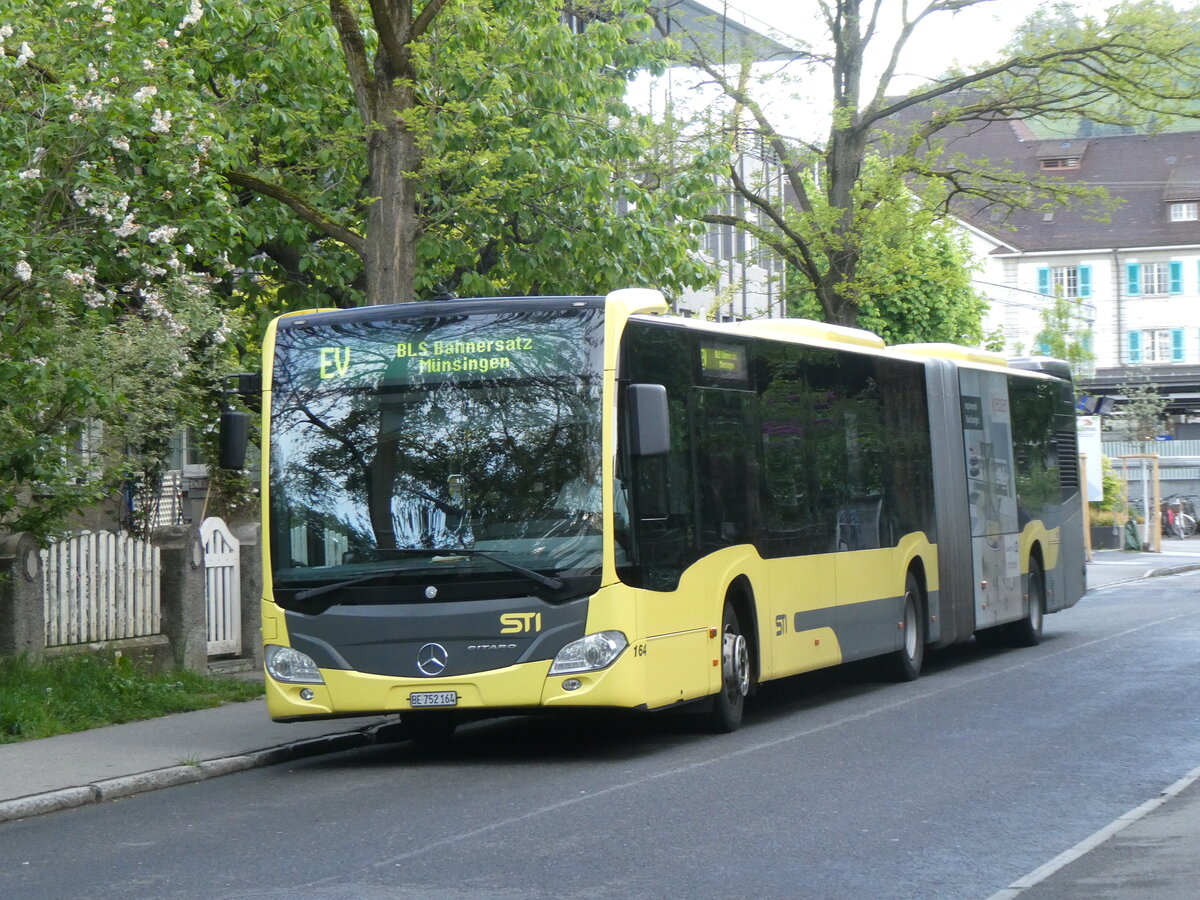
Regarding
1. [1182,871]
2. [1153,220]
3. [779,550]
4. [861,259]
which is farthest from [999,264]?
[1182,871]

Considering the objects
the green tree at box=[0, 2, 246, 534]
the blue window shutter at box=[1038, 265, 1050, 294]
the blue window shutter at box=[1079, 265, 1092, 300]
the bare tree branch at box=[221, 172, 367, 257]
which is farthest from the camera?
the blue window shutter at box=[1079, 265, 1092, 300]

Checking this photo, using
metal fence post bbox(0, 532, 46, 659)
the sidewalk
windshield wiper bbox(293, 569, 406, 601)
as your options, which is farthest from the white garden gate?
windshield wiper bbox(293, 569, 406, 601)

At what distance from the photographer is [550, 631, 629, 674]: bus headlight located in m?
11.9

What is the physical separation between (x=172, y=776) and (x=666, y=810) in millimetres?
3652

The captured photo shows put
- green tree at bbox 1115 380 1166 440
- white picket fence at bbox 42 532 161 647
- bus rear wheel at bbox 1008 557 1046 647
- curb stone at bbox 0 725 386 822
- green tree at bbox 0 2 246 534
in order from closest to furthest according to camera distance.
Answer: curb stone at bbox 0 725 386 822 → green tree at bbox 0 2 246 534 → white picket fence at bbox 42 532 161 647 → bus rear wheel at bbox 1008 557 1046 647 → green tree at bbox 1115 380 1166 440

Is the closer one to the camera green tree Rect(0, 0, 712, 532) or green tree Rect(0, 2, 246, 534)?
green tree Rect(0, 2, 246, 534)

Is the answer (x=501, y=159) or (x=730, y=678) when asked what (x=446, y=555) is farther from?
(x=501, y=159)

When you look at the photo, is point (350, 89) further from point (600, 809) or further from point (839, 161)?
→ point (600, 809)

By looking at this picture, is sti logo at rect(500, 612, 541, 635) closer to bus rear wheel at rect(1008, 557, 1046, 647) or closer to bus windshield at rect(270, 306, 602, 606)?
bus windshield at rect(270, 306, 602, 606)

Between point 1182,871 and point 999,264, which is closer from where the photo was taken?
point 1182,871

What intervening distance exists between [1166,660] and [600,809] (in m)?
10.3

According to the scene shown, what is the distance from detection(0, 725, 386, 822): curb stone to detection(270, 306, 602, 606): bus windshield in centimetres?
117

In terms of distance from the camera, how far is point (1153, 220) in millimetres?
88750

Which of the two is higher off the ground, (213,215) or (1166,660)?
(213,215)
